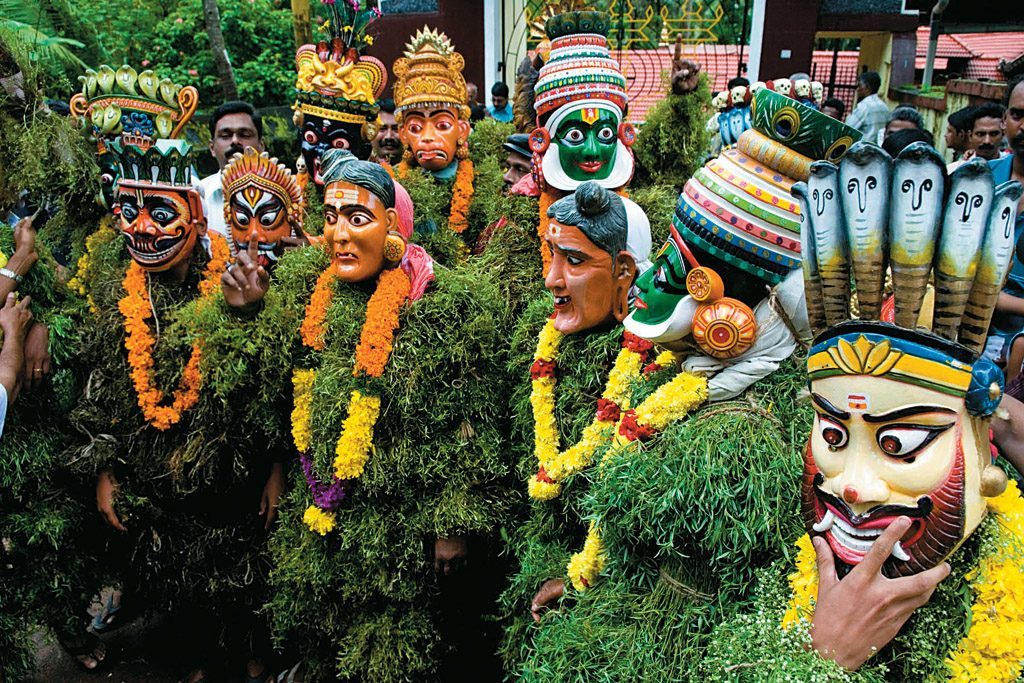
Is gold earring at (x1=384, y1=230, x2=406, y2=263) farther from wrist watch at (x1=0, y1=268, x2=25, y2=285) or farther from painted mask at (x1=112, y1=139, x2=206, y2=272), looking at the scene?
wrist watch at (x1=0, y1=268, x2=25, y2=285)

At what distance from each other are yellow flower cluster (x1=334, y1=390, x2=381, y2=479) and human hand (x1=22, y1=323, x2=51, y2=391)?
143cm

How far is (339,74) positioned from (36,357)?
2.73 m

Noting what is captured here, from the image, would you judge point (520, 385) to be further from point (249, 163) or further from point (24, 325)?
point (24, 325)

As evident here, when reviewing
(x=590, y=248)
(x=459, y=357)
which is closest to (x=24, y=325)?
(x=459, y=357)

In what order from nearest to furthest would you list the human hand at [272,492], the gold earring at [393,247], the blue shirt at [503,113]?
1. the gold earring at [393,247]
2. the human hand at [272,492]
3. the blue shirt at [503,113]

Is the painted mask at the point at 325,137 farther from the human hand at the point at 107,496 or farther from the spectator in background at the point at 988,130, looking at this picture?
A: the spectator in background at the point at 988,130

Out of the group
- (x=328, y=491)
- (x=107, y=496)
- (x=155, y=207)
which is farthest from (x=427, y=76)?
(x=107, y=496)

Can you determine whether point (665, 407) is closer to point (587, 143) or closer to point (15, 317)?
point (587, 143)

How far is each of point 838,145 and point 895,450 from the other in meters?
0.92

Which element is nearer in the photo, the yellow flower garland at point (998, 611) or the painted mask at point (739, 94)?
the yellow flower garland at point (998, 611)

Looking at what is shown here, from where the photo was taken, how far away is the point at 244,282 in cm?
328

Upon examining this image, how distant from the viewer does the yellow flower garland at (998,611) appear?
1.64 metres

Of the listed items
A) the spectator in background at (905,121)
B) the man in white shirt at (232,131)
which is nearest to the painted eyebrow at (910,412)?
the man in white shirt at (232,131)

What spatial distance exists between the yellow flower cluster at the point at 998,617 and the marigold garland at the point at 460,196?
12.8 feet
